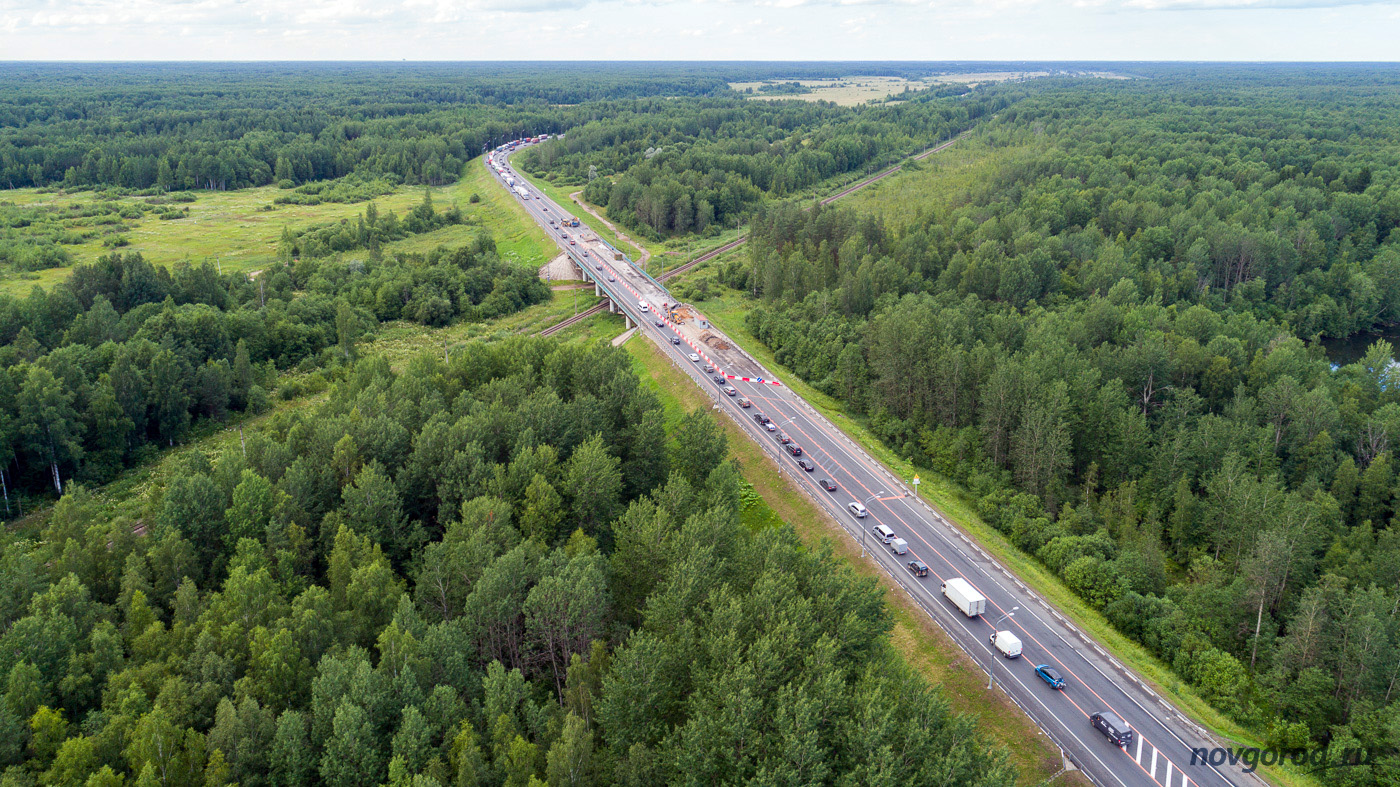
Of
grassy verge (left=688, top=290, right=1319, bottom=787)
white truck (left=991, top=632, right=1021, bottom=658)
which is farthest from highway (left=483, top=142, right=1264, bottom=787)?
grassy verge (left=688, top=290, right=1319, bottom=787)

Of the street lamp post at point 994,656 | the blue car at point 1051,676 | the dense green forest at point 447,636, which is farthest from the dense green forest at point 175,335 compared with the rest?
the blue car at point 1051,676

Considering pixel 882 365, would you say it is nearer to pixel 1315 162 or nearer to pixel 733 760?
pixel 733 760

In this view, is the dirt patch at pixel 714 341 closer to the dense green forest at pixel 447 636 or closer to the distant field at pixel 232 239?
the dense green forest at pixel 447 636

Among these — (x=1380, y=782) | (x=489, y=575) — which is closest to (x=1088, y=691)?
(x=1380, y=782)

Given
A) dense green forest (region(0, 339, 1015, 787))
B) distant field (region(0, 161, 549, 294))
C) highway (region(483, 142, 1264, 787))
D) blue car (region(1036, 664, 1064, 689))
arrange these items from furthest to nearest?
distant field (region(0, 161, 549, 294)), blue car (region(1036, 664, 1064, 689)), highway (region(483, 142, 1264, 787)), dense green forest (region(0, 339, 1015, 787))

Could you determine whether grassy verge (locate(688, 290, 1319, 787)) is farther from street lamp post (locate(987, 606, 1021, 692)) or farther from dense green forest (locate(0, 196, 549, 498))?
dense green forest (locate(0, 196, 549, 498))
